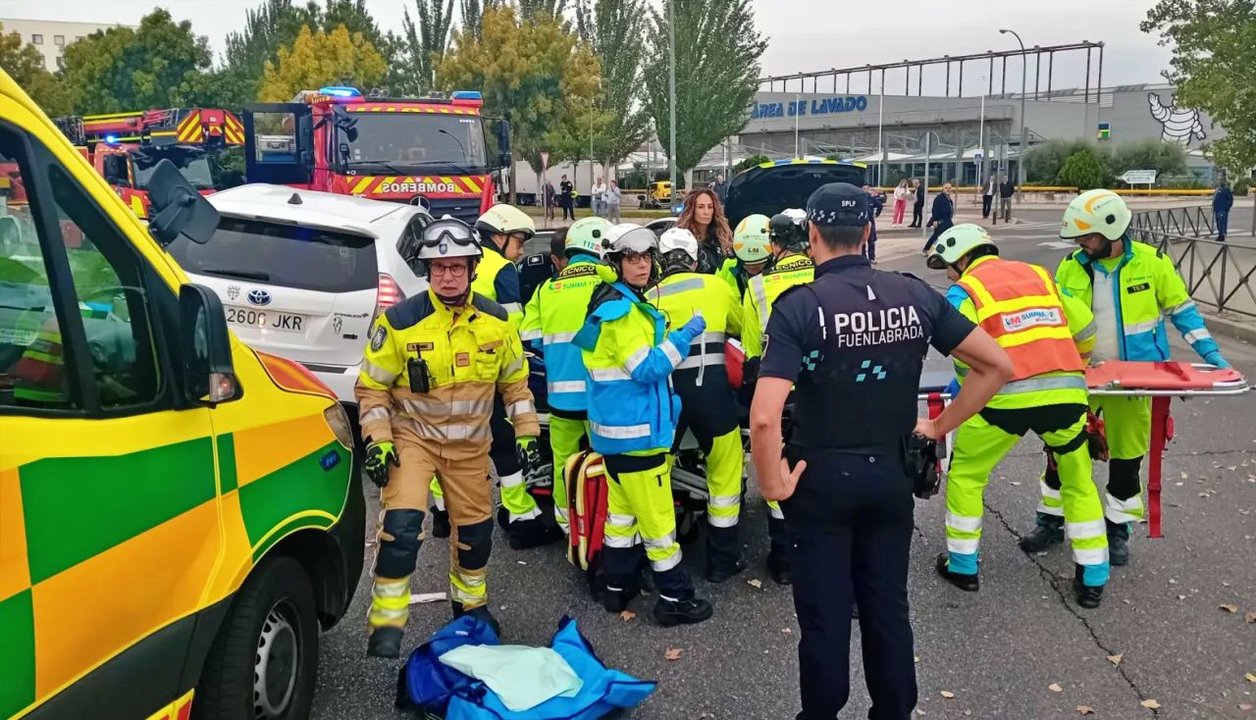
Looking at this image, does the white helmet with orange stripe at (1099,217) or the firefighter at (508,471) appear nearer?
the white helmet with orange stripe at (1099,217)

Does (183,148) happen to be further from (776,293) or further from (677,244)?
(776,293)

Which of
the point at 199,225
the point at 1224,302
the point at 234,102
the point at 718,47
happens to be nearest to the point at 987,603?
the point at 199,225

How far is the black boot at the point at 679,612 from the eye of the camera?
4441 millimetres

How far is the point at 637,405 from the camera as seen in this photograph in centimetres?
425

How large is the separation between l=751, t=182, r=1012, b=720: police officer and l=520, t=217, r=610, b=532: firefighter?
74.5 inches

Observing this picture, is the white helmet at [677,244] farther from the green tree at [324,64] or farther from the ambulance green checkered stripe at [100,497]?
the green tree at [324,64]

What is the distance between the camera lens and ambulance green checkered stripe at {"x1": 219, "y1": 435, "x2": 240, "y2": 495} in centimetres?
270

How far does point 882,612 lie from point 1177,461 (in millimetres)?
4687

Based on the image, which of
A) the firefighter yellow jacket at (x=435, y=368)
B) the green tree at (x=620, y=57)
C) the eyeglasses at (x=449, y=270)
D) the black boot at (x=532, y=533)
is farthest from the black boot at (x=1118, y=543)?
the green tree at (x=620, y=57)

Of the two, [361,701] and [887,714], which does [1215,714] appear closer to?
[887,714]

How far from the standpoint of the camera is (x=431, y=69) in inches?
1592

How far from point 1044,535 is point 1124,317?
1247mm

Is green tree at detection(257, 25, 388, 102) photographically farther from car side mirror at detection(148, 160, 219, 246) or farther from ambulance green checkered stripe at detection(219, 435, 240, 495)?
ambulance green checkered stripe at detection(219, 435, 240, 495)

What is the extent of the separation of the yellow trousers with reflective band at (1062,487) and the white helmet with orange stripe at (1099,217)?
1037 mm
